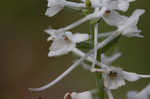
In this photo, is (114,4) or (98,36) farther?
(98,36)

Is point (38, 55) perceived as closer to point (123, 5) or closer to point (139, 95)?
point (139, 95)

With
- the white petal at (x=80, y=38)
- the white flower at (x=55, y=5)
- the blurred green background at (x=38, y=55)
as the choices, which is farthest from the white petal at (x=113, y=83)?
the blurred green background at (x=38, y=55)

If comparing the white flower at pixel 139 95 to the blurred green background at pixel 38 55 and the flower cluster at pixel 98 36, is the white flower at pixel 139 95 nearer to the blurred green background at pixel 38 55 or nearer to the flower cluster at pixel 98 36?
the flower cluster at pixel 98 36

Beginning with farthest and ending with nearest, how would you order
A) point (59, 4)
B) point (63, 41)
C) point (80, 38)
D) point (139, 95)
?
1. point (139, 95)
2. point (59, 4)
3. point (63, 41)
4. point (80, 38)

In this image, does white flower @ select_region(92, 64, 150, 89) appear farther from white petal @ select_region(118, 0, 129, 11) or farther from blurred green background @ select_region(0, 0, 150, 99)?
blurred green background @ select_region(0, 0, 150, 99)


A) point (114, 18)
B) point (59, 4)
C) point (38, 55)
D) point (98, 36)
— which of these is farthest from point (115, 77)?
point (38, 55)

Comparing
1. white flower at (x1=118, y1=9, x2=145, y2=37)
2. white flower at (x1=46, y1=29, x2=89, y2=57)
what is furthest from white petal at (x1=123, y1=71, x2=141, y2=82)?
white flower at (x1=46, y1=29, x2=89, y2=57)

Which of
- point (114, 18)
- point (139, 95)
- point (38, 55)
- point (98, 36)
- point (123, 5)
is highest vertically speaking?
point (123, 5)

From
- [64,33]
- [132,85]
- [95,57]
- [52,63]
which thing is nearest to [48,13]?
[64,33]
